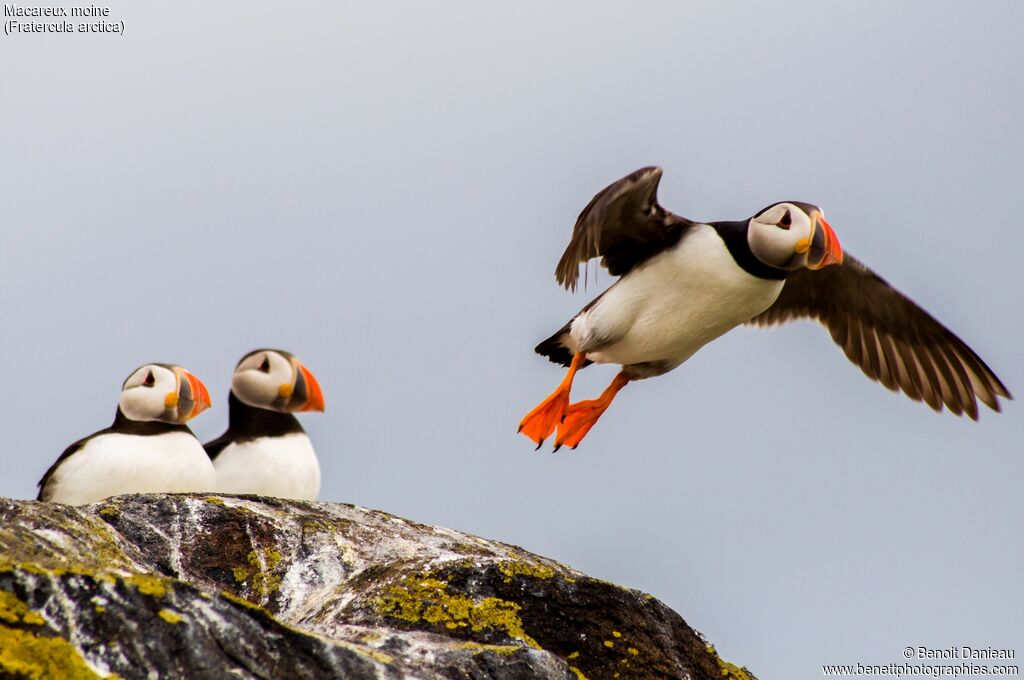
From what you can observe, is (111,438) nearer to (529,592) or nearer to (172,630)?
(529,592)

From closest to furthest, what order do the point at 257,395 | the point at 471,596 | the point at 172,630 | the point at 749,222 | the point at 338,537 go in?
the point at 172,630
the point at 471,596
the point at 338,537
the point at 749,222
the point at 257,395

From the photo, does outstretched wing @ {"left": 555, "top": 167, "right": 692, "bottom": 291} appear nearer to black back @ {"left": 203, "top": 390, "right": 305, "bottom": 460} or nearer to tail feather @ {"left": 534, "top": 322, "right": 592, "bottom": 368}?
tail feather @ {"left": 534, "top": 322, "right": 592, "bottom": 368}

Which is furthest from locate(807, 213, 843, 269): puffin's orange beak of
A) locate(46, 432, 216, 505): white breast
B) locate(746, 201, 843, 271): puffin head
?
locate(46, 432, 216, 505): white breast

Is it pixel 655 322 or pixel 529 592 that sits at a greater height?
pixel 655 322

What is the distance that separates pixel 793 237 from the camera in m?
8.08

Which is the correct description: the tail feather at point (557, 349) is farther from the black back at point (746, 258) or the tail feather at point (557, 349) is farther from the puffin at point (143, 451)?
the puffin at point (143, 451)

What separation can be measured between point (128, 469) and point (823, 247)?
4.20m

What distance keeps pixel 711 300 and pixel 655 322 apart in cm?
36

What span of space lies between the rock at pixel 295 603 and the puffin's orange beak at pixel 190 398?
2892 millimetres

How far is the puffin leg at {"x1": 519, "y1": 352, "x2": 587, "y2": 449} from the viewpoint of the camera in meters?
8.83

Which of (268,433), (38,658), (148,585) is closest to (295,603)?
(148,585)

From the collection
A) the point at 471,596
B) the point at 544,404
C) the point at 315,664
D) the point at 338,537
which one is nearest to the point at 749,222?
the point at 544,404

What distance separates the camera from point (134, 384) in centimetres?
894

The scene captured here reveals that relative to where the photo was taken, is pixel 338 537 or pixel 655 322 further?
pixel 655 322
